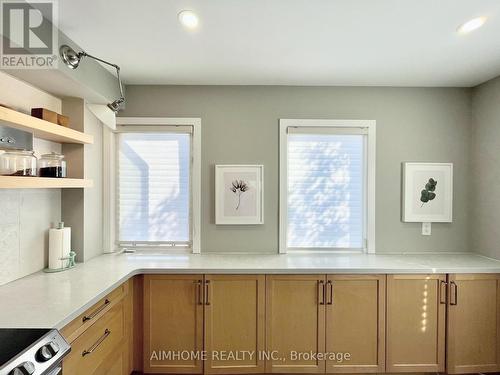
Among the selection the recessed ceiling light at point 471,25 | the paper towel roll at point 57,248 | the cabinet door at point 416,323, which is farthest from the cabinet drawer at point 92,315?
the recessed ceiling light at point 471,25

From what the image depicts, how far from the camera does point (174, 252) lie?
8.03 feet

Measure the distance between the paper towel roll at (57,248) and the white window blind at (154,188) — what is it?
1.96 feet

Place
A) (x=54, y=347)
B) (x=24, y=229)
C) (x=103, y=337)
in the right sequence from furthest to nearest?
(x=24, y=229) < (x=103, y=337) < (x=54, y=347)

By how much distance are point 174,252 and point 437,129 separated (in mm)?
2788

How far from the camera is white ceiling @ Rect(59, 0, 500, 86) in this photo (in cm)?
140

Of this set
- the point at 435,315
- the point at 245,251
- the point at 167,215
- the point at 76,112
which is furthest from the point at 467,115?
the point at 76,112

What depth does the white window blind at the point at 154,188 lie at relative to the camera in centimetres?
247

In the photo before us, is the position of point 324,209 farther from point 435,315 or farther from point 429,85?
point 429,85

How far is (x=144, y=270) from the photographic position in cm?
195

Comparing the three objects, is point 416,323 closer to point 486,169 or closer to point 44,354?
point 486,169

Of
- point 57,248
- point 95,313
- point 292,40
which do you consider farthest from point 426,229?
point 57,248

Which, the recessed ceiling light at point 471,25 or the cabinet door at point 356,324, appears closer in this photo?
the recessed ceiling light at point 471,25

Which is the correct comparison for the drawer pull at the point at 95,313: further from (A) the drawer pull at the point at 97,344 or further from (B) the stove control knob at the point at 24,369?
(B) the stove control knob at the point at 24,369

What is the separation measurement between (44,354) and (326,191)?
2.23 meters
